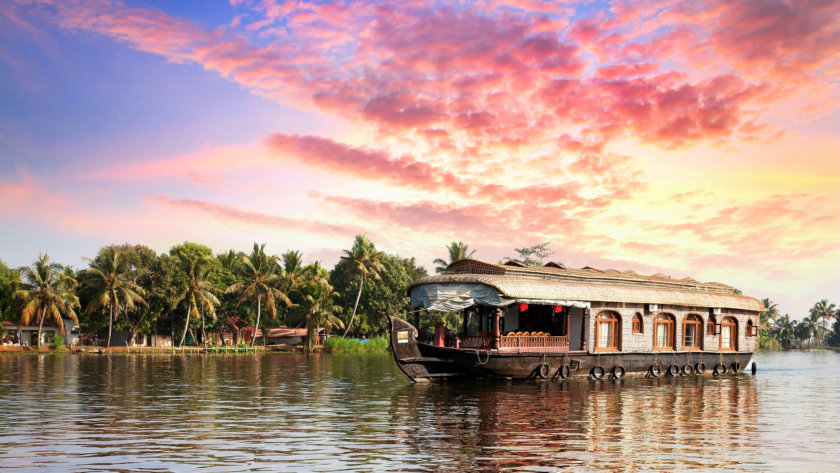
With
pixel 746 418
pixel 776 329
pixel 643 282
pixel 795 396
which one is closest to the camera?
pixel 746 418

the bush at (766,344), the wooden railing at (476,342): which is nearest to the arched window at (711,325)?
the wooden railing at (476,342)

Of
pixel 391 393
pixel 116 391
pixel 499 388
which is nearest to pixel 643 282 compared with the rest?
pixel 499 388

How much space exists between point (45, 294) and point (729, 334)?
4416 centimetres

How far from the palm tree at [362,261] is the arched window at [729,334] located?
35.0m

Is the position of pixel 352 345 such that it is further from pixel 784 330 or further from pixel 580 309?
pixel 784 330

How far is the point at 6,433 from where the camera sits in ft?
42.1

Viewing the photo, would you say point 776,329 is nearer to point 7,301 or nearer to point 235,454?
point 7,301

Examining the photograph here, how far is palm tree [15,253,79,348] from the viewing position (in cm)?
5059

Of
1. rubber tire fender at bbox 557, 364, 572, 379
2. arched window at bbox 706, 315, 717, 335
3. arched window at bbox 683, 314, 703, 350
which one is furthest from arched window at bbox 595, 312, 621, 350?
arched window at bbox 706, 315, 717, 335

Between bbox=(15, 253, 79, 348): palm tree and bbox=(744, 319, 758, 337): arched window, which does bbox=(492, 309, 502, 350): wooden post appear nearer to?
bbox=(744, 319, 758, 337): arched window

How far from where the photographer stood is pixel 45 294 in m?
51.4

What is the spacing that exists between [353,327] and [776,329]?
91.1 meters

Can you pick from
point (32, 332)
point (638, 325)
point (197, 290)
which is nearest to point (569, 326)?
point (638, 325)

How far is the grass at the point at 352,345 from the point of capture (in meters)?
58.9
